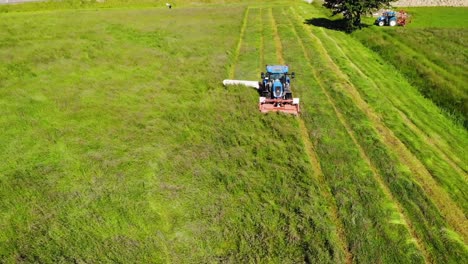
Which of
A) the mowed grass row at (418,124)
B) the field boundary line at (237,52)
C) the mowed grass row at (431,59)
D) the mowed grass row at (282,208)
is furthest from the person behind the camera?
the field boundary line at (237,52)

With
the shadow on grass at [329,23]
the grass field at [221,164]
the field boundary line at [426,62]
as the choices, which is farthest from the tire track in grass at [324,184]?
the shadow on grass at [329,23]

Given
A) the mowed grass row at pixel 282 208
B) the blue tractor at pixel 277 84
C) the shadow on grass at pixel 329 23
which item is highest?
the shadow on grass at pixel 329 23

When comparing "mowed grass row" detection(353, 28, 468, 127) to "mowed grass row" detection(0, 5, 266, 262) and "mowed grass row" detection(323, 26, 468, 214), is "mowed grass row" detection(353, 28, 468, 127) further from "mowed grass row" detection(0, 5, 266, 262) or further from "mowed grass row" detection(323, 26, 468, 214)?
"mowed grass row" detection(0, 5, 266, 262)

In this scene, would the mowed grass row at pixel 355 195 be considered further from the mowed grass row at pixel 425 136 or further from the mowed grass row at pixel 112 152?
the mowed grass row at pixel 112 152

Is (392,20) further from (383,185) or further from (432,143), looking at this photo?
(383,185)

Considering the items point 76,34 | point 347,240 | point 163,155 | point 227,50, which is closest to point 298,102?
point 163,155

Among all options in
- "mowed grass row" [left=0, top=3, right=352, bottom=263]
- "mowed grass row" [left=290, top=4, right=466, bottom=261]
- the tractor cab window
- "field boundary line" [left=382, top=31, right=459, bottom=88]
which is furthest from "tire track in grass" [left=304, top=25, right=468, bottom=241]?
"field boundary line" [left=382, top=31, right=459, bottom=88]
